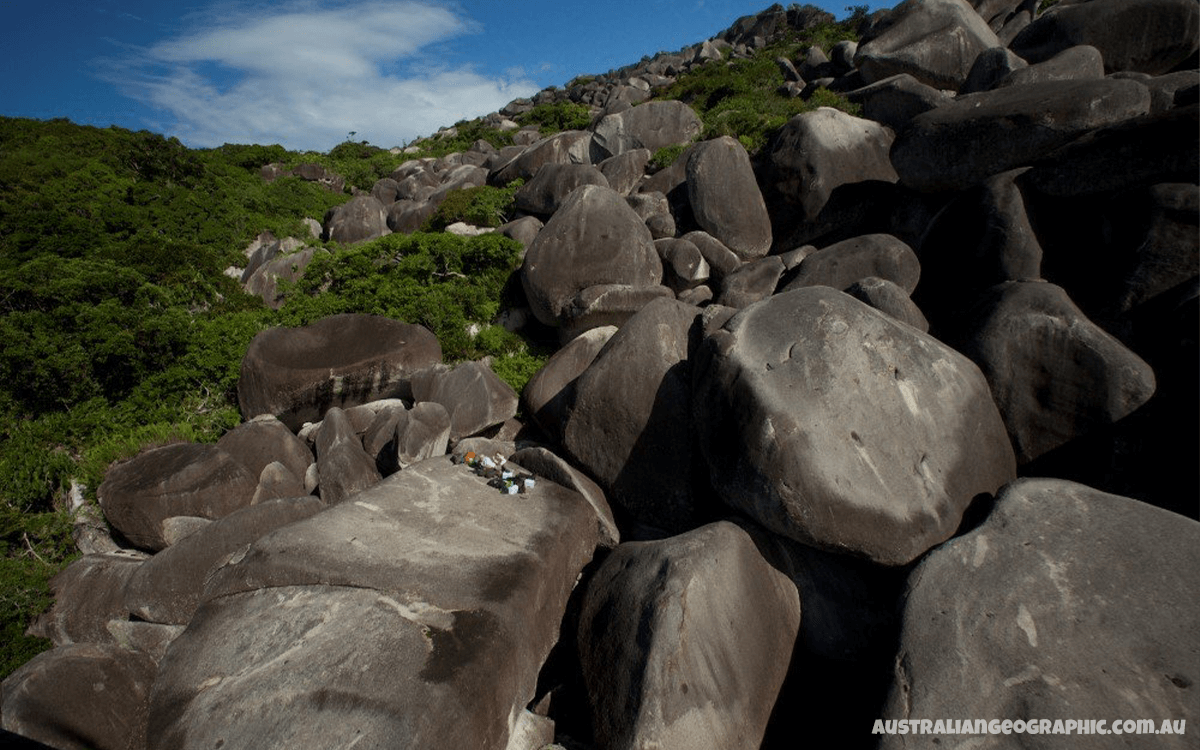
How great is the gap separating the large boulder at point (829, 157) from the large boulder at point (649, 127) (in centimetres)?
591

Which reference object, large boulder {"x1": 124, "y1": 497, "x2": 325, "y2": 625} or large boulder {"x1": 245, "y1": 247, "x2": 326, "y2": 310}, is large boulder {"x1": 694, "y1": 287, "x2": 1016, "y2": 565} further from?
large boulder {"x1": 245, "y1": 247, "x2": 326, "y2": 310}

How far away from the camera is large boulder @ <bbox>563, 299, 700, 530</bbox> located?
17.4 ft

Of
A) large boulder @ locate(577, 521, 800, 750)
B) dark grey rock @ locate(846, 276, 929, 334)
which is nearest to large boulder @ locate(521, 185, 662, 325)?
dark grey rock @ locate(846, 276, 929, 334)

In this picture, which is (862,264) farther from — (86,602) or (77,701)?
(86,602)

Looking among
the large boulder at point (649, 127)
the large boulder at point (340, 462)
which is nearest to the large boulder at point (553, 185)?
the large boulder at point (649, 127)

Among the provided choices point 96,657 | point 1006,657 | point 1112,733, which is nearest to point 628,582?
point 1006,657

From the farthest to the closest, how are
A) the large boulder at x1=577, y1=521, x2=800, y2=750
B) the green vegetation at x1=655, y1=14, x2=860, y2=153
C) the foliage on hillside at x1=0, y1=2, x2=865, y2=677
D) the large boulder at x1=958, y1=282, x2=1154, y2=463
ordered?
the green vegetation at x1=655, y1=14, x2=860, y2=153
the foliage on hillside at x1=0, y1=2, x2=865, y2=677
the large boulder at x1=958, y1=282, x2=1154, y2=463
the large boulder at x1=577, y1=521, x2=800, y2=750

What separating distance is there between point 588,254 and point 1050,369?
5.76 meters

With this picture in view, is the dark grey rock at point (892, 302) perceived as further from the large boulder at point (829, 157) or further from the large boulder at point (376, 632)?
the large boulder at point (829, 157)

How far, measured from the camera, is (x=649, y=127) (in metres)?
14.9

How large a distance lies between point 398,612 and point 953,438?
156 inches

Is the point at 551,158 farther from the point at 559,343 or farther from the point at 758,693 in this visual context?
the point at 758,693

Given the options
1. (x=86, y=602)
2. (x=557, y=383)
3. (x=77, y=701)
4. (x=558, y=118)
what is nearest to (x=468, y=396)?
(x=557, y=383)

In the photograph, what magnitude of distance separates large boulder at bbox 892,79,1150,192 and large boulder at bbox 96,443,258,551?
28.4 ft
